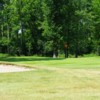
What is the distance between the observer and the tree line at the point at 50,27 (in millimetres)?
52875

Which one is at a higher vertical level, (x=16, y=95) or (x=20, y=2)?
(x=20, y=2)

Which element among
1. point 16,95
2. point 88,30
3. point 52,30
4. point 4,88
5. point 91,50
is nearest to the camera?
point 16,95

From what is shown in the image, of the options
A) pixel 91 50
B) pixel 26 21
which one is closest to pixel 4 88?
pixel 26 21

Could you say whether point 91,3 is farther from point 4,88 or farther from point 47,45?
point 4,88

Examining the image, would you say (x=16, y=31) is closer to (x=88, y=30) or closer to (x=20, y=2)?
(x=20, y=2)

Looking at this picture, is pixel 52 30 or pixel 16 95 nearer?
pixel 16 95

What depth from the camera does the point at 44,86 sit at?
1101 cm

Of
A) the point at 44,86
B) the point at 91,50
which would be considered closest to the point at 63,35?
the point at 91,50

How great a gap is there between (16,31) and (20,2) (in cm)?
513

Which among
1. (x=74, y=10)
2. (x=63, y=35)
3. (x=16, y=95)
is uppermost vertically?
(x=74, y=10)

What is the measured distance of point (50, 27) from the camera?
5194 cm

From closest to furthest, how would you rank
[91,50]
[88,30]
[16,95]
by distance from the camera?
[16,95] < [88,30] < [91,50]

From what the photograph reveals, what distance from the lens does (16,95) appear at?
924cm

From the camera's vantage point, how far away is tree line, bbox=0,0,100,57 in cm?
5288
